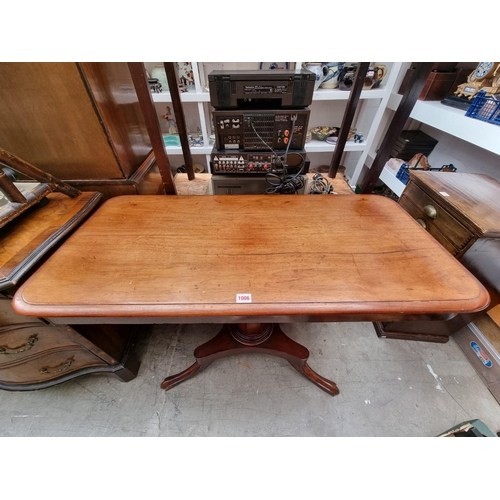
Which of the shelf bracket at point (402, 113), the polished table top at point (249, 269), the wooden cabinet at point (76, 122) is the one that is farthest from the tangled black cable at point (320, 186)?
the wooden cabinet at point (76, 122)

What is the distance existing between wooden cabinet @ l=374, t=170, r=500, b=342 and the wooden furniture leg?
51 centimetres

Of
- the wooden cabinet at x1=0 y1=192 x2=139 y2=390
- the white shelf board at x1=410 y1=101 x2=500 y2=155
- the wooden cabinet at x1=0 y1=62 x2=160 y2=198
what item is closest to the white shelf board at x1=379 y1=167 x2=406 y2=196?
the white shelf board at x1=410 y1=101 x2=500 y2=155

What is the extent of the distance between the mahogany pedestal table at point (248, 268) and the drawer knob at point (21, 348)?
1.16 feet

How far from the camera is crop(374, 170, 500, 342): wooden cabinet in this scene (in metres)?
0.83

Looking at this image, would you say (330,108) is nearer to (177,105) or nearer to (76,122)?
(177,105)

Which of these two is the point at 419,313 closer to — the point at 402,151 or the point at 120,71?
the point at 120,71

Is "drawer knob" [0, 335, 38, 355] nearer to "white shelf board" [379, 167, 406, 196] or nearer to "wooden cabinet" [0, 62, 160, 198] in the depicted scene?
"wooden cabinet" [0, 62, 160, 198]

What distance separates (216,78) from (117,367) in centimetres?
124

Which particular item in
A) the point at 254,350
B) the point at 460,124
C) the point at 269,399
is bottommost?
the point at 269,399

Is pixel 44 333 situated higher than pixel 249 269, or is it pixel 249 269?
pixel 249 269

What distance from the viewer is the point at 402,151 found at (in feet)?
5.83

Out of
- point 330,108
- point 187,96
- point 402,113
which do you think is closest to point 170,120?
point 187,96

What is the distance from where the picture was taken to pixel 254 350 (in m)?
1.00

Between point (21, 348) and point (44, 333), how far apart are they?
0.39ft
